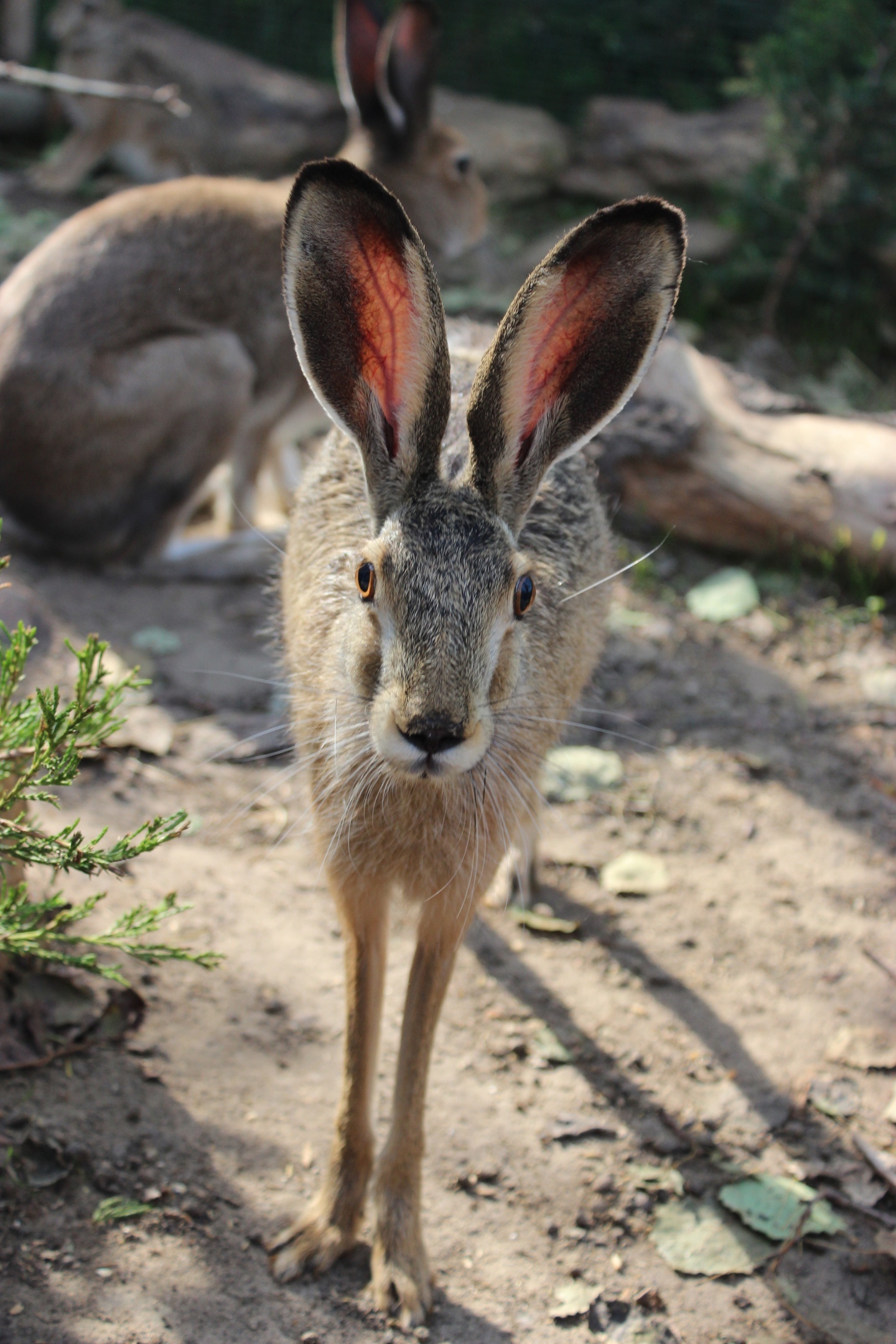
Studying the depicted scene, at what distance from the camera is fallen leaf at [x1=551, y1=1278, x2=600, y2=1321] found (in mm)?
3064

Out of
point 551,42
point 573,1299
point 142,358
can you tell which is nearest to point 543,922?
point 573,1299

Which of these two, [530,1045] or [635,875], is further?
[635,875]

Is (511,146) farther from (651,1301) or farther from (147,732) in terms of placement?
(651,1301)

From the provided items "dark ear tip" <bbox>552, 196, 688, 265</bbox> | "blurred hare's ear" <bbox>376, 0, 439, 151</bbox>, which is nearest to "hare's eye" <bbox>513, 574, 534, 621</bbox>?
"dark ear tip" <bbox>552, 196, 688, 265</bbox>

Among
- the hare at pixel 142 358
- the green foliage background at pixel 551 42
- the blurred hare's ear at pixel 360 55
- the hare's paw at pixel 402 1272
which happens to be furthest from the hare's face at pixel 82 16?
the hare's paw at pixel 402 1272

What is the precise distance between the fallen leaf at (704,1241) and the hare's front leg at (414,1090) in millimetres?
692

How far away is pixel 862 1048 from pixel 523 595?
87.9 inches

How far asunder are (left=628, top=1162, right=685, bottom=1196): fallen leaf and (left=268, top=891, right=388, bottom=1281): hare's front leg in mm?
820

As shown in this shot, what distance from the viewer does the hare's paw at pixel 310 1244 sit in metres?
3.05

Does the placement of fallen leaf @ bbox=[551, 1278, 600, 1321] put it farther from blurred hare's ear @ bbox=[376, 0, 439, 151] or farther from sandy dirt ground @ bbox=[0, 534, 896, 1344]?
blurred hare's ear @ bbox=[376, 0, 439, 151]

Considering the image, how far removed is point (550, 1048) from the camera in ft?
12.8

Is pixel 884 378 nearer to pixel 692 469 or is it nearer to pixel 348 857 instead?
pixel 692 469

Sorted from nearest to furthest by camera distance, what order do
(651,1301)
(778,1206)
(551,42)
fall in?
(651,1301)
(778,1206)
(551,42)

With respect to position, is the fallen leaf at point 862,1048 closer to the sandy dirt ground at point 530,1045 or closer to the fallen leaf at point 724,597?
the sandy dirt ground at point 530,1045
